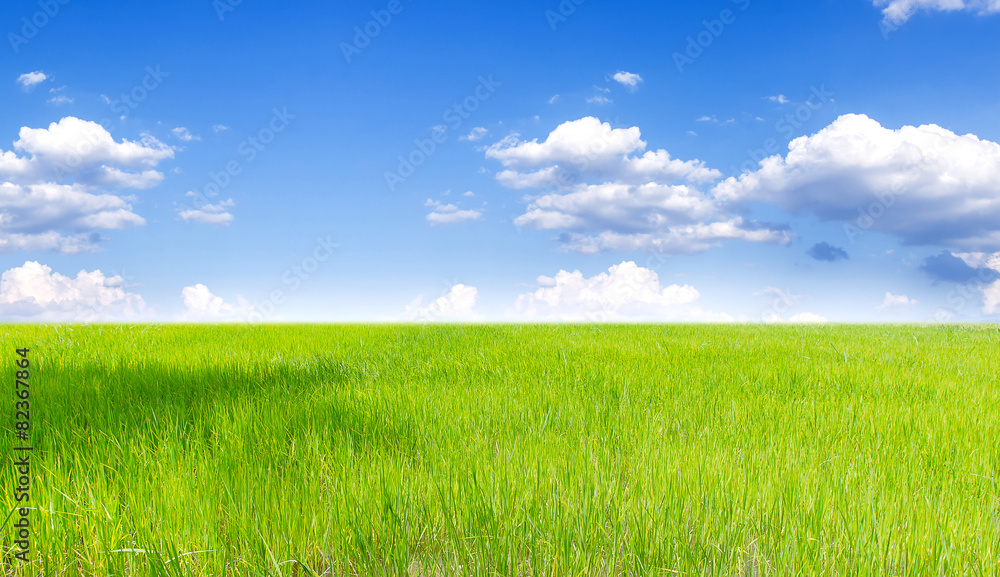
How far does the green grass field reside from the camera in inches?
71.6

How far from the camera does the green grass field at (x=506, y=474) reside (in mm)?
1819

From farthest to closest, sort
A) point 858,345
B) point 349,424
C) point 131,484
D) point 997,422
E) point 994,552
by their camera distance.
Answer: point 858,345 → point 997,422 → point 349,424 → point 131,484 → point 994,552

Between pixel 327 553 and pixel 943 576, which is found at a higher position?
pixel 327 553

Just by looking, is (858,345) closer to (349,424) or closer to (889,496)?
(889,496)

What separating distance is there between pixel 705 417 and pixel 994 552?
170cm

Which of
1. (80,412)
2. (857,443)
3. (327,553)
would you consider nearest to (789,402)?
(857,443)

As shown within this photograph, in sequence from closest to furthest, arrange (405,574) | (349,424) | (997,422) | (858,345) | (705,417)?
(405,574) → (349,424) → (705,417) → (997,422) → (858,345)

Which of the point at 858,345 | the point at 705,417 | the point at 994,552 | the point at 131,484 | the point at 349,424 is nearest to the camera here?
the point at 994,552

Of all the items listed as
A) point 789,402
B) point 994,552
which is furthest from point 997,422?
point 994,552

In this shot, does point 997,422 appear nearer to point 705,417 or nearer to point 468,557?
point 705,417

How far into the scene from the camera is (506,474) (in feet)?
7.54

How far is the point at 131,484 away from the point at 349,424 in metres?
1.15

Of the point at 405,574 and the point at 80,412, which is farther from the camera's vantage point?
the point at 80,412

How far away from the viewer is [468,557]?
179 centimetres
